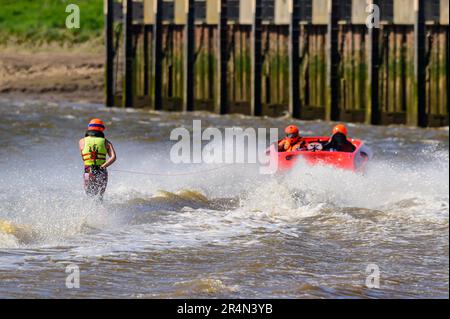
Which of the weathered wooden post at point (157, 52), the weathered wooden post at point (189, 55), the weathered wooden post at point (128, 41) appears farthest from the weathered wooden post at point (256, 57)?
the weathered wooden post at point (128, 41)

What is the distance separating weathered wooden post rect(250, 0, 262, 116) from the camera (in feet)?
118

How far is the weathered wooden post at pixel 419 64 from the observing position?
108 feet

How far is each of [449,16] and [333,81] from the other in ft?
12.3

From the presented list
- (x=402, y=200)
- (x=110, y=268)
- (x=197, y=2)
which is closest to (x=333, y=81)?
(x=197, y=2)

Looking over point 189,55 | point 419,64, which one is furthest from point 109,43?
point 419,64

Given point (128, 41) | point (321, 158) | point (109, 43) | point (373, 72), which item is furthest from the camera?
point (109, 43)

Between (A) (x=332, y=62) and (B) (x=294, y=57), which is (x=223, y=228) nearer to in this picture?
(A) (x=332, y=62)

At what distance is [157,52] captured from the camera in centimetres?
3838

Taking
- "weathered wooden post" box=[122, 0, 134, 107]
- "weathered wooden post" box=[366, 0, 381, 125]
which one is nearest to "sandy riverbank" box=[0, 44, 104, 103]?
"weathered wooden post" box=[122, 0, 134, 107]

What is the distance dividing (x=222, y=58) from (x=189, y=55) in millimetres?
1276

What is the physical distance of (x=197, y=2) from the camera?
37.8 metres

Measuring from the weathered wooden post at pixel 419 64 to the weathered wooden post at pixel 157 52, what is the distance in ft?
29.6

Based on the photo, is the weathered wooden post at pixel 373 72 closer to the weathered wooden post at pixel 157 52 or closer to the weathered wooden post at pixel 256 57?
the weathered wooden post at pixel 256 57
